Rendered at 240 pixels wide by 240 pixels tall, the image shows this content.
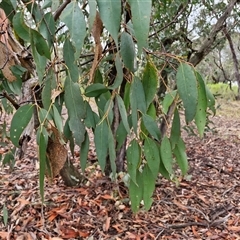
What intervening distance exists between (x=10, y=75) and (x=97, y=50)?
252mm

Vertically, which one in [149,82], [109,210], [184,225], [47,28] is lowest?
[184,225]

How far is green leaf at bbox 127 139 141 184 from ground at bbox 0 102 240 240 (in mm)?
470

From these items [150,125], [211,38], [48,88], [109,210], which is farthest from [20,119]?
[211,38]

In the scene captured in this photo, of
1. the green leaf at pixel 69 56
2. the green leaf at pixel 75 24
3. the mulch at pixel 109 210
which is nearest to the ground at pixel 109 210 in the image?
the mulch at pixel 109 210

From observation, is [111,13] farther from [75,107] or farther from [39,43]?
[75,107]

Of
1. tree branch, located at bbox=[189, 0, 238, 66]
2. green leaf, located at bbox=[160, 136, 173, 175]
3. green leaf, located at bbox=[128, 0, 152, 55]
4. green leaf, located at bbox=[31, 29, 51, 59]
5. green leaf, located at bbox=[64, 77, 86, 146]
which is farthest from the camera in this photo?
tree branch, located at bbox=[189, 0, 238, 66]

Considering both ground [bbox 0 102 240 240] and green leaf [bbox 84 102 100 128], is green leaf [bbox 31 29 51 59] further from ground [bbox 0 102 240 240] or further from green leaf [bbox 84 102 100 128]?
ground [bbox 0 102 240 240]

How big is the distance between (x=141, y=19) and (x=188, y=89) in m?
0.26

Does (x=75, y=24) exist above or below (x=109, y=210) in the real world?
above

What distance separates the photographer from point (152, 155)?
2.77ft

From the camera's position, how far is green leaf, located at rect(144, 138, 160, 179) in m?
0.83

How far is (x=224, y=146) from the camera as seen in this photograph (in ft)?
8.95

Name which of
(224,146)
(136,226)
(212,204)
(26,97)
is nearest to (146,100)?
(26,97)

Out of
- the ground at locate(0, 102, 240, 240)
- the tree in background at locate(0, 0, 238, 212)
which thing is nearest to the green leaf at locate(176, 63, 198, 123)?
the tree in background at locate(0, 0, 238, 212)
